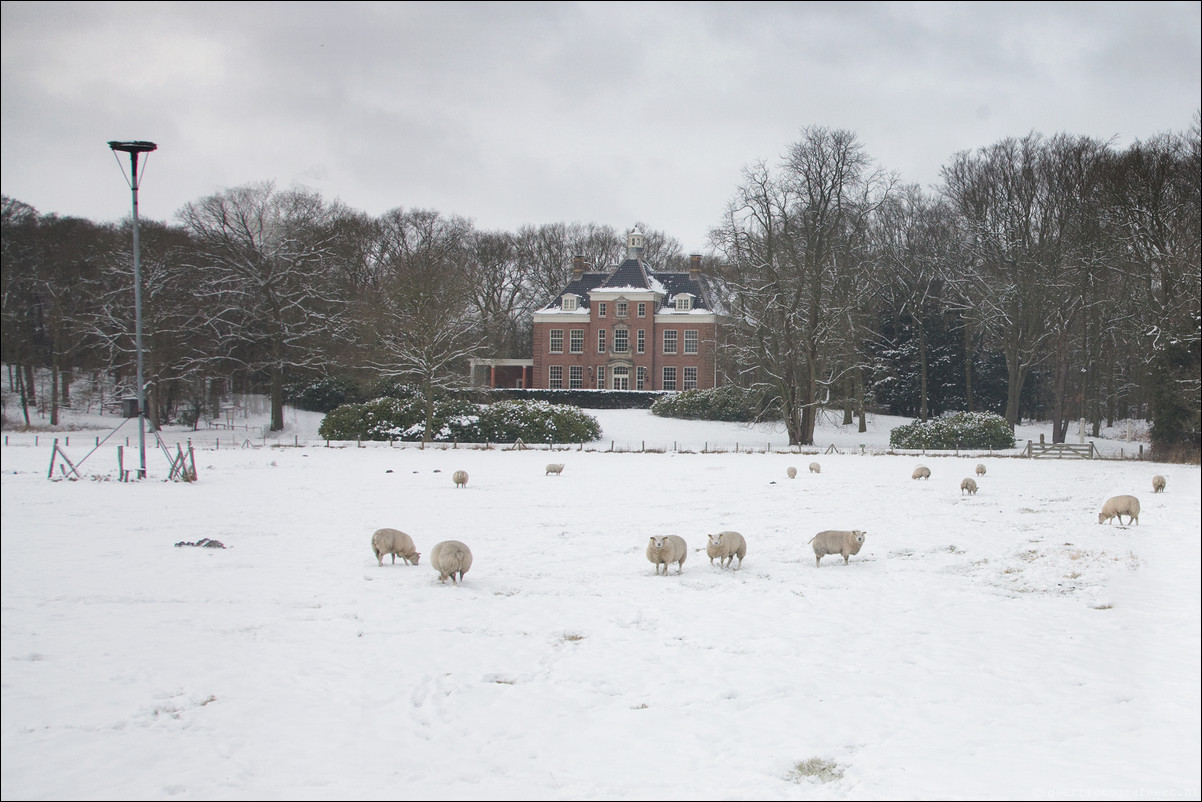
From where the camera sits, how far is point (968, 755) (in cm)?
700

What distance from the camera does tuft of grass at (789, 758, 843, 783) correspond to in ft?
21.6

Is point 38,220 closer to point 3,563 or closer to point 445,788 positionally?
point 3,563

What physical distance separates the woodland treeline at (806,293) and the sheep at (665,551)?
28259 millimetres

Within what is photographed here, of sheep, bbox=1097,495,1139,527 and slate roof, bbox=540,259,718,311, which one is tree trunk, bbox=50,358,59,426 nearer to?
slate roof, bbox=540,259,718,311

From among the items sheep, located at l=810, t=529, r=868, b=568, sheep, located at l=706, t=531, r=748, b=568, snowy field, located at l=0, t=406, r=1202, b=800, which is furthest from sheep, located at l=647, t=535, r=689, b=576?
sheep, located at l=810, t=529, r=868, b=568

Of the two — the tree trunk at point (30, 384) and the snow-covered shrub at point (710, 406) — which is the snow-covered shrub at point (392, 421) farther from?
the tree trunk at point (30, 384)

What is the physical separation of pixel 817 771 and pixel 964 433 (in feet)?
119

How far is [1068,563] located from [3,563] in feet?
53.6

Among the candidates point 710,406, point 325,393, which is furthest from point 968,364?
point 325,393

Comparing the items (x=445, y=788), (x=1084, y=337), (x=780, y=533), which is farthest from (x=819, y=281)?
(x=445, y=788)

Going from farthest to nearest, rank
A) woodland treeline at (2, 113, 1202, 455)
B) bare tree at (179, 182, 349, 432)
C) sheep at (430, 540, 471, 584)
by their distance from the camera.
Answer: bare tree at (179, 182, 349, 432)
woodland treeline at (2, 113, 1202, 455)
sheep at (430, 540, 471, 584)

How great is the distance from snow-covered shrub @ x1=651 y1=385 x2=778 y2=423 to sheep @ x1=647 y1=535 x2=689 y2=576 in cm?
3585

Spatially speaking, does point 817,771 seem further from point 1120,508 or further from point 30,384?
point 30,384

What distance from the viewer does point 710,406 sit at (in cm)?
5162
